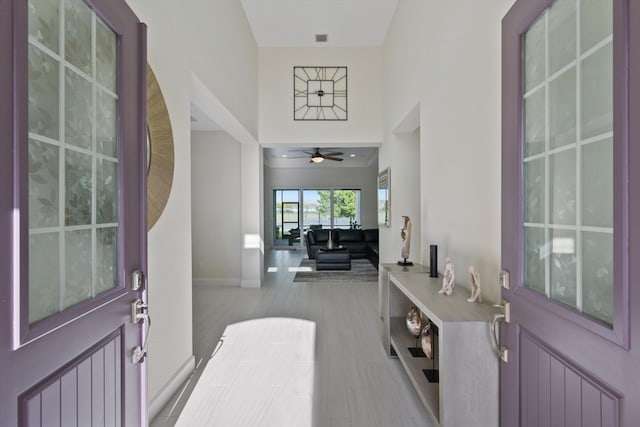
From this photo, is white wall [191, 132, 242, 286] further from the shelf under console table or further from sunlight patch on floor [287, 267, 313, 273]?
the shelf under console table

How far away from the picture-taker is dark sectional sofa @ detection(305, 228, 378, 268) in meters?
8.49

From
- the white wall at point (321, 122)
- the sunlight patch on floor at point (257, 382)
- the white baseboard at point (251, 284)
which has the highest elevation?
the white wall at point (321, 122)

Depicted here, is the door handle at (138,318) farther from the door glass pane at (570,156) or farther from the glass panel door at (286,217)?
the glass panel door at (286,217)

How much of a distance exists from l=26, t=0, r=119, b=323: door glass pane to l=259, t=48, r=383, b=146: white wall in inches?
168

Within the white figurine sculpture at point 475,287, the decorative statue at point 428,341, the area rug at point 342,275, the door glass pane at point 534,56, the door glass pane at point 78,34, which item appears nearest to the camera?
the door glass pane at point 78,34

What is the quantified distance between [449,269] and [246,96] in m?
3.70

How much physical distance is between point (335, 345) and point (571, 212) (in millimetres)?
2429

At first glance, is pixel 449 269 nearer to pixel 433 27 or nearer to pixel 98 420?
pixel 98 420

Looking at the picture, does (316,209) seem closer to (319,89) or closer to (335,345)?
(319,89)

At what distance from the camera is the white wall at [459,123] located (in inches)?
76.4

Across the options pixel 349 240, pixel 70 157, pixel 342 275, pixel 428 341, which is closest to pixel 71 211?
pixel 70 157

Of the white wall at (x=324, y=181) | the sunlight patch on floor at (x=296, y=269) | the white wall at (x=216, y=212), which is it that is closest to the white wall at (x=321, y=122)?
the white wall at (x=216, y=212)

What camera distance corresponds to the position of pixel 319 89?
5445mm

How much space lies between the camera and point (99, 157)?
1213 mm
